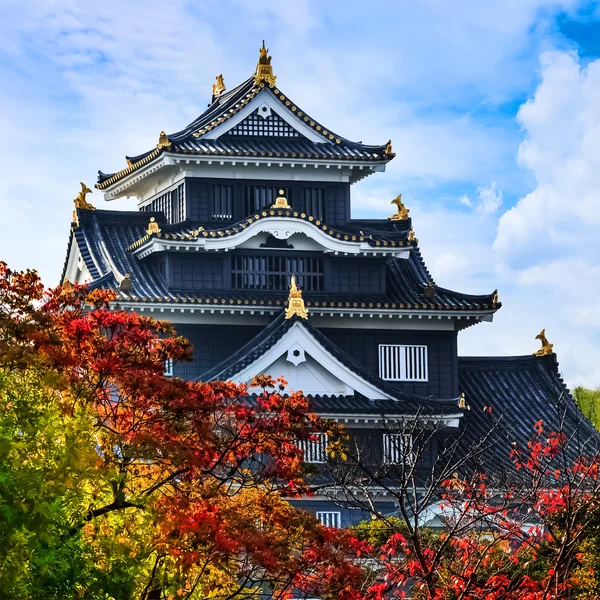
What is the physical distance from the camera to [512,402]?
143ft

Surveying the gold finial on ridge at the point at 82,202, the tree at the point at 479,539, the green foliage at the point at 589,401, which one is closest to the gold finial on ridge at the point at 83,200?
the gold finial on ridge at the point at 82,202

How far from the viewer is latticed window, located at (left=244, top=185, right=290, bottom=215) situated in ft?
141

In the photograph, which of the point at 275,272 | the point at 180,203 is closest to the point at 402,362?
the point at 275,272

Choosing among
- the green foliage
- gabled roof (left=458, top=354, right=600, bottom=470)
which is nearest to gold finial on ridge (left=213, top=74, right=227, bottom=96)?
gabled roof (left=458, top=354, right=600, bottom=470)

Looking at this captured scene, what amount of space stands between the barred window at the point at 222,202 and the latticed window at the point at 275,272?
2174mm

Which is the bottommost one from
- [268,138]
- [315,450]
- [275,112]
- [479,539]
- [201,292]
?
[479,539]

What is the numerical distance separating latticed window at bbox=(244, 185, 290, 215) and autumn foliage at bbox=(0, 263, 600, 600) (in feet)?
62.8

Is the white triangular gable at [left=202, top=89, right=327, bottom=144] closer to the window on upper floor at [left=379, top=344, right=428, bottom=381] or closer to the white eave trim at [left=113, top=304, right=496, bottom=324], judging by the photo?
the white eave trim at [left=113, top=304, right=496, bottom=324]

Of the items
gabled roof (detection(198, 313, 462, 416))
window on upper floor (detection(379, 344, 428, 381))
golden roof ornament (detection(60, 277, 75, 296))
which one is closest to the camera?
golden roof ornament (detection(60, 277, 75, 296))

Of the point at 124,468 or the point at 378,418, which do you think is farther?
the point at 378,418

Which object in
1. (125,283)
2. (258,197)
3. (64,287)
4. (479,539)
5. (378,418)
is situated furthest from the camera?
(258,197)

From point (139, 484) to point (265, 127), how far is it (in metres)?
23.9

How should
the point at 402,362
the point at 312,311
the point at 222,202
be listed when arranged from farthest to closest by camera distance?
the point at 222,202, the point at 402,362, the point at 312,311

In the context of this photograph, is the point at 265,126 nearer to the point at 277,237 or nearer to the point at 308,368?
the point at 277,237
